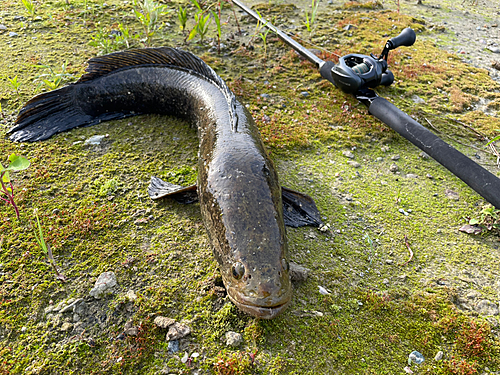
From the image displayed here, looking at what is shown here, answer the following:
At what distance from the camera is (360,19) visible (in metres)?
7.17

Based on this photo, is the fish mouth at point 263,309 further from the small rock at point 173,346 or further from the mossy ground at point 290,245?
the small rock at point 173,346

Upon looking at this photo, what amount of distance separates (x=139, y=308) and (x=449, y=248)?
8.97ft

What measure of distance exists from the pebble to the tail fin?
2.27 metres

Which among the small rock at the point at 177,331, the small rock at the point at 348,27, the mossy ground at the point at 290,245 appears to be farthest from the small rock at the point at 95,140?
the small rock at the point at 348,27

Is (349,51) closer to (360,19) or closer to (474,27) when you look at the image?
(360,19)

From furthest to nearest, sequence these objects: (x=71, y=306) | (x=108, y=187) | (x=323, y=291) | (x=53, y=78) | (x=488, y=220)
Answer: (x=53, y=78) → (x=108, y=187) → (x=488, y=220) → (x=323, y=291) → (x=71, y=306)

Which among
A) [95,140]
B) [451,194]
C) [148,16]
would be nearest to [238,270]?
[451,194]

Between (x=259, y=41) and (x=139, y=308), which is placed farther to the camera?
(x=259, y=41)

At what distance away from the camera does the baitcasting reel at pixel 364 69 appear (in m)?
4.55

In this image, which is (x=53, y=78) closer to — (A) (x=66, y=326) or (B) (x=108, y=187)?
(B) (x=108, y=187)

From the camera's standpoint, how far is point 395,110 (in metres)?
4.23

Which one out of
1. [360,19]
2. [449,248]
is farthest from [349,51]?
[449,248]

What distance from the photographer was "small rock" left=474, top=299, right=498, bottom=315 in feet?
8.63

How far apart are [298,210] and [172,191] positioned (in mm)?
1262
